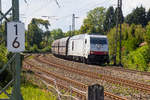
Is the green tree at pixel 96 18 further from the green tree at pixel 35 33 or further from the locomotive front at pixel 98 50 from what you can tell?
the locomotive front at pixel 98 50

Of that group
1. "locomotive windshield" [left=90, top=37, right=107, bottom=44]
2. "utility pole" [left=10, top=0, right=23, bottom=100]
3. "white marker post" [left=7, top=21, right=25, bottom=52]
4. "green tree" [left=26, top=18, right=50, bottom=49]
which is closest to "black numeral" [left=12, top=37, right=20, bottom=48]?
"white marker post" [left=7, top=21, right=25, bottom=52]

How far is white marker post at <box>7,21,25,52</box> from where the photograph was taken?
5086mm

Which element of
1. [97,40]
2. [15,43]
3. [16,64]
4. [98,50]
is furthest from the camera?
[97,40]

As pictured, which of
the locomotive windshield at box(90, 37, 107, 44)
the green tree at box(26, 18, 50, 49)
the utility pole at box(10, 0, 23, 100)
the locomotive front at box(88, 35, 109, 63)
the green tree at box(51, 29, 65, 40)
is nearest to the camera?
the utility pole at box(10, 0, 23, 100)

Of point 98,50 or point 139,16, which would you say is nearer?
point 98,50

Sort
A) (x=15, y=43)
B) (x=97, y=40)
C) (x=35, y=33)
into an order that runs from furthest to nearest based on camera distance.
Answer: (x=35, y=33), (x=97, y=40), (x=15, y=43)

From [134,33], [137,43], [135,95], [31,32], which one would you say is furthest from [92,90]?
[31,32]

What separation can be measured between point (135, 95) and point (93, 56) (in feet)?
43.3

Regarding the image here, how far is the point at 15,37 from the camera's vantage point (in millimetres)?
5109

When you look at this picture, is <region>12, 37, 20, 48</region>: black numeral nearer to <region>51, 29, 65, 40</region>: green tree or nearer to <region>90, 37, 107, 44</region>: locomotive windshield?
<region>90, 37, 107, 44</region>: locomotive windshield

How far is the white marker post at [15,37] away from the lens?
509cm

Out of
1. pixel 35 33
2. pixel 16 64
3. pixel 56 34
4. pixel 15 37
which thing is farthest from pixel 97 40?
pixel 56 34

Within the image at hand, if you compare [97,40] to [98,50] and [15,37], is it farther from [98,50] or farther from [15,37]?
[15,37]

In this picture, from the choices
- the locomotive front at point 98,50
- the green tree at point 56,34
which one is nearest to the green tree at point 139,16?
the green tree at point 56,34
